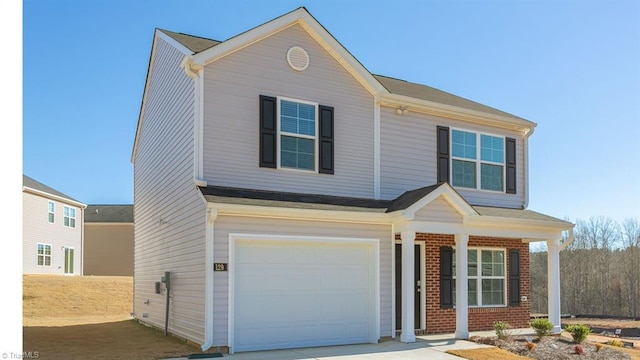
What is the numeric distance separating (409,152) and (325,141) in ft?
8.31

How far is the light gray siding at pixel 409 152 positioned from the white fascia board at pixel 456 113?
0.14m

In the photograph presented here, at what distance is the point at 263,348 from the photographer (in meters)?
10.6

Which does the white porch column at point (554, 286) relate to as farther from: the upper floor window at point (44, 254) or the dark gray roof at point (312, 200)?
the upper floor window at point (44, 254)

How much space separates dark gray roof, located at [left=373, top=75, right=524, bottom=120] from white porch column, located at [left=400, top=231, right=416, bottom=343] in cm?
422

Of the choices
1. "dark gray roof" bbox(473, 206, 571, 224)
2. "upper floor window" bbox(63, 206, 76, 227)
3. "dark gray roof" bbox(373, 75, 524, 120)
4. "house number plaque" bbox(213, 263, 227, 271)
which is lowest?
"house number plaque" bbox(213, 263, 227, 271)

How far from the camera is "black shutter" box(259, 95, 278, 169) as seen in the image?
37.8ft

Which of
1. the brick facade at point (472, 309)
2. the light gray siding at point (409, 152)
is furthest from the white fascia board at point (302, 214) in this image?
the brick facade at point (472, 309)

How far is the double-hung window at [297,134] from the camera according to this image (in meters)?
11.9

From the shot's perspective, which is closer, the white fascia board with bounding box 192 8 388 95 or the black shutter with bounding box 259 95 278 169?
the white fascia board with bounding box 192 8 388 95

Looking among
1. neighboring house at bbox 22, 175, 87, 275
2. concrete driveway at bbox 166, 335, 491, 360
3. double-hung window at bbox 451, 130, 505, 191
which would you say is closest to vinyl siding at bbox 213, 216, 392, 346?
concrete driveway at bbox 166, 335, 491, 360

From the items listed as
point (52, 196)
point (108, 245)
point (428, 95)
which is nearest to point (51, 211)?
point (52, 196)

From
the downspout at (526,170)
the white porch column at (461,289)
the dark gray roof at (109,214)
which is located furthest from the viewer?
the dark gray roof at (109,214)

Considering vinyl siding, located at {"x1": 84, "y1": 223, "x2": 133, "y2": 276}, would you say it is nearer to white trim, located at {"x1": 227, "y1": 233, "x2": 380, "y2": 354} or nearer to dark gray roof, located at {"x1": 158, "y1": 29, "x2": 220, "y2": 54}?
dark gray roof, located at {"x1": 158, "y1": 29, "x2": 220, "y2": 54}

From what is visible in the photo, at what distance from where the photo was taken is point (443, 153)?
46.8 ft
